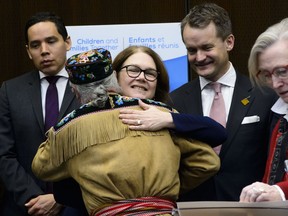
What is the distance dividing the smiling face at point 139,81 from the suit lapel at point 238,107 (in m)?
0.46

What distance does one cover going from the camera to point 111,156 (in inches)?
96.1

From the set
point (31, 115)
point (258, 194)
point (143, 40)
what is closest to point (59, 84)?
point (31, 115)

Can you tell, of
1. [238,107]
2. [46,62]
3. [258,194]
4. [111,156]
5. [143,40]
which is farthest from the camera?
[143,40]

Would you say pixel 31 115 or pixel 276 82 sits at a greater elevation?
pixel 276 82

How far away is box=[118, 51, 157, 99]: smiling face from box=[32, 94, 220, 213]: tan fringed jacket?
316mm

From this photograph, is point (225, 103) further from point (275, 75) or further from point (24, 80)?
point (24, 80)

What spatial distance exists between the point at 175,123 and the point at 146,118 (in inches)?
4.9

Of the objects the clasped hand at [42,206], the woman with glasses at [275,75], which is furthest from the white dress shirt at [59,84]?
the woman with glasses at [275,75]

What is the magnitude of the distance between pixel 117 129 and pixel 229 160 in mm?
857

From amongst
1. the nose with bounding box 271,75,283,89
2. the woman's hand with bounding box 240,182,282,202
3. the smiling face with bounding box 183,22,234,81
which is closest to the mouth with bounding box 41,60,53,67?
the smiling face with bounding box 183,22,234,81

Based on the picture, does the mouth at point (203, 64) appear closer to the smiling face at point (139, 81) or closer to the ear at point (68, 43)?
the smiling face at point (139, 81)

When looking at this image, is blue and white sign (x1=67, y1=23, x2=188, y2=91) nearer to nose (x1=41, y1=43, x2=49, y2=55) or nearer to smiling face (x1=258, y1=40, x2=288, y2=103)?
nose (x1=41, y1=43, x2=49, y2=55)

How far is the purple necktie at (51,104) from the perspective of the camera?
3656mm

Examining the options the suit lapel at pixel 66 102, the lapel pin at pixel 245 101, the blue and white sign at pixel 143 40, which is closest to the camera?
the lapel pin at pixel 245 101
